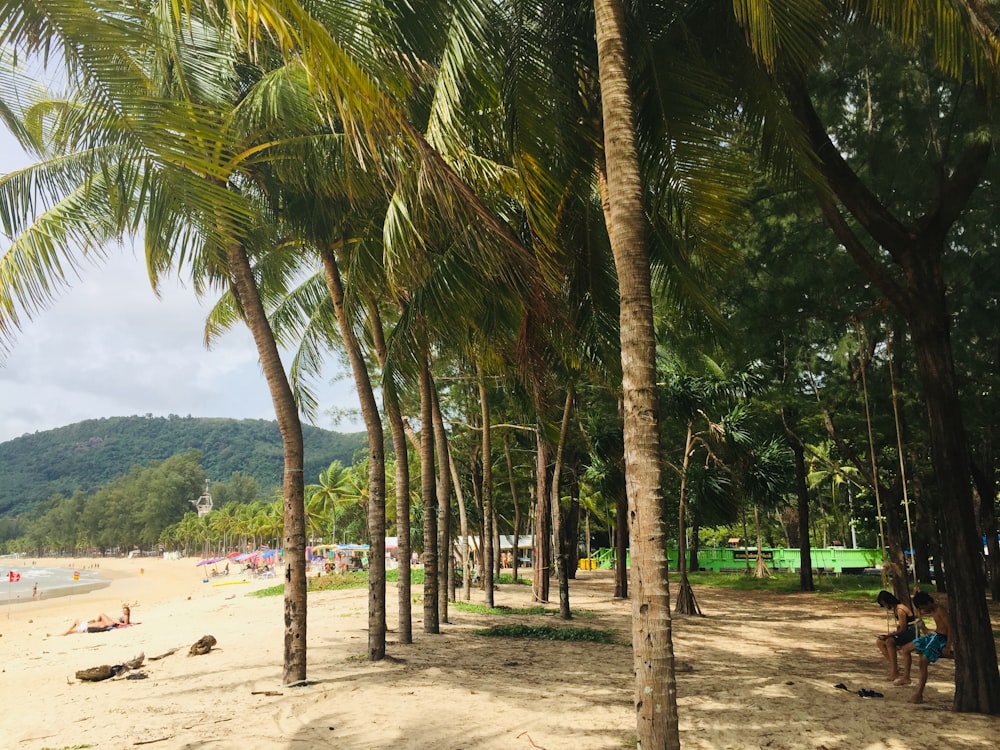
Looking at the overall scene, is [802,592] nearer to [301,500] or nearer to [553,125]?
[301,500]

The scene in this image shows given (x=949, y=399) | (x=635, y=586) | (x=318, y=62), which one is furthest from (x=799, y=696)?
(x=318, y=62)

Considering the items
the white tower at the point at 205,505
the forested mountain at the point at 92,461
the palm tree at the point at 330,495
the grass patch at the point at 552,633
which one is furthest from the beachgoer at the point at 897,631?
the forested mountain at the point at 92,461

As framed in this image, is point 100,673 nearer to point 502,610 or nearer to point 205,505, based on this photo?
point 502,610

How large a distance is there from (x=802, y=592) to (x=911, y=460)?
9017mm

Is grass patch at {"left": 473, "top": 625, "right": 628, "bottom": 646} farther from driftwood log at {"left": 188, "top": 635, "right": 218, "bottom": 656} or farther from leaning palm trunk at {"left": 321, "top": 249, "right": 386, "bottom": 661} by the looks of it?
driftwood log at {"left": 188, "top": 635, "right": 218, "bottom": 656}

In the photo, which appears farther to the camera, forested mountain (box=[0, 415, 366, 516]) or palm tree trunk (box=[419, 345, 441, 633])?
forested mountain (box=[0, 415, 366, 516])

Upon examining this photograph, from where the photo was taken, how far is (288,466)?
894 centimetres

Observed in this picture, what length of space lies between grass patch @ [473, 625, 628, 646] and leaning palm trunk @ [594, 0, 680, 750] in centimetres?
859

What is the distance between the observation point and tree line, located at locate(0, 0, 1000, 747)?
4.75 m

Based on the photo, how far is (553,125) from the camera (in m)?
6.80

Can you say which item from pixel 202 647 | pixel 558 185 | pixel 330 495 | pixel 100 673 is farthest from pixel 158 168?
pixel 330 495

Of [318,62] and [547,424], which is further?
[547,424]

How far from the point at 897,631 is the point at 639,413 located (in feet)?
22.0

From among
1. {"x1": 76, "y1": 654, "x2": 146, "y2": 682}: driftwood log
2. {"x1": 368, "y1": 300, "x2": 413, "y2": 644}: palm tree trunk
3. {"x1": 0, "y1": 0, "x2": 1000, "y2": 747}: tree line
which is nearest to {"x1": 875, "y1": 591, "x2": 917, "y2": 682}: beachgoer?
{"x1": 0, "y1": 0, "x2": 1000, "y2": 747}: tree line
